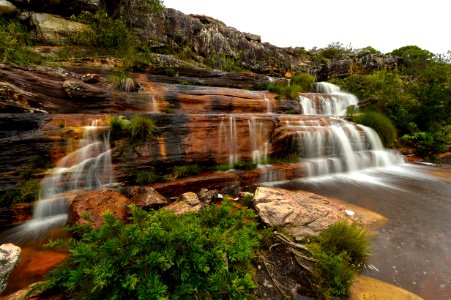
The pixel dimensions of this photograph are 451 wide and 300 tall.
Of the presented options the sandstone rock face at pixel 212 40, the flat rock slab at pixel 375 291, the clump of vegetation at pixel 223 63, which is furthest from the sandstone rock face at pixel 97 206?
the clump of vegetation at pixel 223 63

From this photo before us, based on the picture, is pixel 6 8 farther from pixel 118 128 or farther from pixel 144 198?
pixel 144 198

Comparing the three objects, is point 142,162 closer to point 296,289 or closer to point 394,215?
point 296,289

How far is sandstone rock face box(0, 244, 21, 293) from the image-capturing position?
2486mm

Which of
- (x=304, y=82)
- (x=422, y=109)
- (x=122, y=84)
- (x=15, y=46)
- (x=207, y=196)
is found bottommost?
(x=207, y=196)

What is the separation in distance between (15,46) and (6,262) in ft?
40.0

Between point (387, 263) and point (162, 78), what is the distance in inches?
492

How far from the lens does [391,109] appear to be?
1208 cm

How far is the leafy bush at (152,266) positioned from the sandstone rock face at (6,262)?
1.97 feet

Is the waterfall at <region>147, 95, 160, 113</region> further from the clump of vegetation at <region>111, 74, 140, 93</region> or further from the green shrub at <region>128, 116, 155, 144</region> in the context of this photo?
the green shrub at <region>128, 116, 155, 144</region>

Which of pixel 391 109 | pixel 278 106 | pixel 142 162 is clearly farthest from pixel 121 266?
pixel 391 109

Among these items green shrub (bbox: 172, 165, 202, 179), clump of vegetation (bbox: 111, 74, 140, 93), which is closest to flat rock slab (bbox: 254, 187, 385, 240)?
green shrub (bbox: 172, 165, 202, 179)

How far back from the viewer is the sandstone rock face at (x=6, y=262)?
2.49m

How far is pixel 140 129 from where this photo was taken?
593cm

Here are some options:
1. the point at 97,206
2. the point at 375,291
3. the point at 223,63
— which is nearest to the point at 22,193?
the point at 97,206
